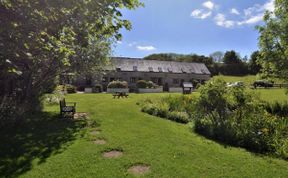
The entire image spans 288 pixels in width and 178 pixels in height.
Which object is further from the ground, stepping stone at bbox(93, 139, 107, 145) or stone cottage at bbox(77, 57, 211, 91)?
stone cottage at bbox(77, 57, 211, 91)

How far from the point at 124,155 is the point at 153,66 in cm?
3866

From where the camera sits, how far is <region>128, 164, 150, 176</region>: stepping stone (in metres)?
5.27

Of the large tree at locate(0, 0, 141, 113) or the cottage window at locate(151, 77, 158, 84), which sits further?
the cottage window at locate(151, 77, 158, 84)

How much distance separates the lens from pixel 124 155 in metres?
6.36

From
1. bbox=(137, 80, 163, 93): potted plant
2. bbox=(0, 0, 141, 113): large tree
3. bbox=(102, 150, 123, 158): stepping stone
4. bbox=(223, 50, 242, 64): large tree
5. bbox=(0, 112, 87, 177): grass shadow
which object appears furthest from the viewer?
bbox=(223, 50, 242, 64): large tree

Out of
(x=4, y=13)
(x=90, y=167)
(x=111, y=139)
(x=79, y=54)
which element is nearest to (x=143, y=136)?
(x=111, y=139)

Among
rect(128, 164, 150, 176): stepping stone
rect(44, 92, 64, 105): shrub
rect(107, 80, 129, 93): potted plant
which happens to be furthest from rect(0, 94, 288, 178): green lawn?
rect(107, 80, 129, 93): potted plant

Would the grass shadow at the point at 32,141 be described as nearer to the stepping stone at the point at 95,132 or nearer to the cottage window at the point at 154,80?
the stepping stone at the point at 95,132

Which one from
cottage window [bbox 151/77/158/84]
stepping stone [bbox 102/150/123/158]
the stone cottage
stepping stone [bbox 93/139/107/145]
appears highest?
the stone cottage

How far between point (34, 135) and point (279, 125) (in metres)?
9.51

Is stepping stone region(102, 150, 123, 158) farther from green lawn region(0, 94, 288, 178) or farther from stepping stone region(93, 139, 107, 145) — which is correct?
stepping stone region(93, 139, 107, 145)

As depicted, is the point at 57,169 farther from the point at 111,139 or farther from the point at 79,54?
the point at 79,54

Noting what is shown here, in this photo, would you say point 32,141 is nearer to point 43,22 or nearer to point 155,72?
point 43,22

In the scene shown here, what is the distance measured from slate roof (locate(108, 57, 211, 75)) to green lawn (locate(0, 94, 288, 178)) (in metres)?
31.5
